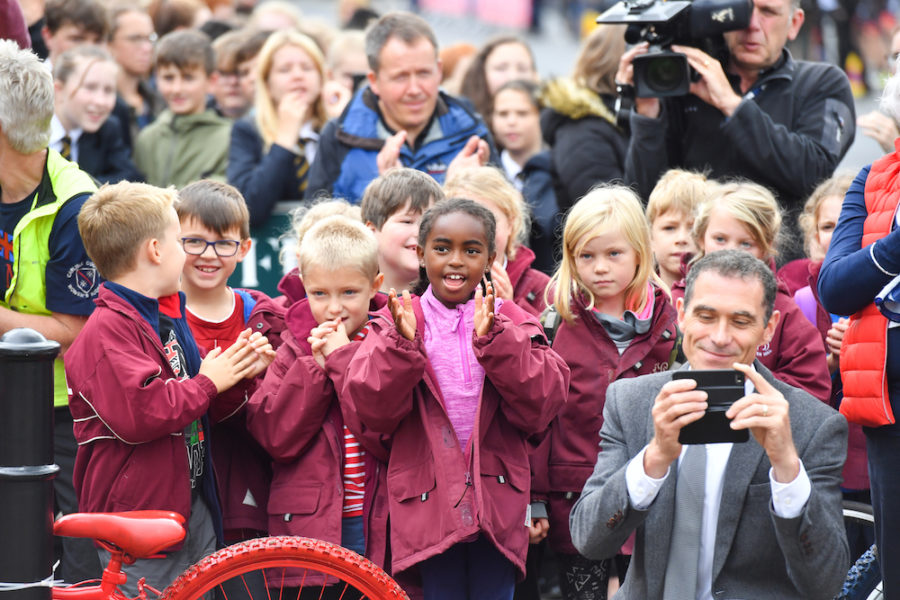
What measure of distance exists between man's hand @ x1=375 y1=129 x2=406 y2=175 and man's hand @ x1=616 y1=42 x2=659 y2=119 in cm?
105

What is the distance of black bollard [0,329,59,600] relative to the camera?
340cm

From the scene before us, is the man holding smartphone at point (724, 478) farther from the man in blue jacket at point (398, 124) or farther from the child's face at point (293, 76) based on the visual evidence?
the child's face at point (293, 76)

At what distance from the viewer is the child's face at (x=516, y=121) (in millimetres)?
7309

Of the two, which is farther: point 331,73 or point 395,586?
point 331,73

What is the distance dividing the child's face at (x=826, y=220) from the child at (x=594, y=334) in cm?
84

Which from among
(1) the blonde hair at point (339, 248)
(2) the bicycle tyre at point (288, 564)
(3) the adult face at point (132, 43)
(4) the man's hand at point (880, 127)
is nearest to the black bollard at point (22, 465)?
(2) the bicycle tyre at point (288, 564)

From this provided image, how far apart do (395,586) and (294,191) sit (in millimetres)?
3581

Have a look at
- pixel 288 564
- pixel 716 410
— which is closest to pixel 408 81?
pixel 288 564

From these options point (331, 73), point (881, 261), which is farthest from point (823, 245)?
point (331, 73)

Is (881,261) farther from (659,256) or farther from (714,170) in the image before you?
(714,170)

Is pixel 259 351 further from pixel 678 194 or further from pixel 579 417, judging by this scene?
pixel 678 194

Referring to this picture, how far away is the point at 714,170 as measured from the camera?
5812 millimetres

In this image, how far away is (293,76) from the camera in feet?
24.2

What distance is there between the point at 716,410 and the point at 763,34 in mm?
2824
